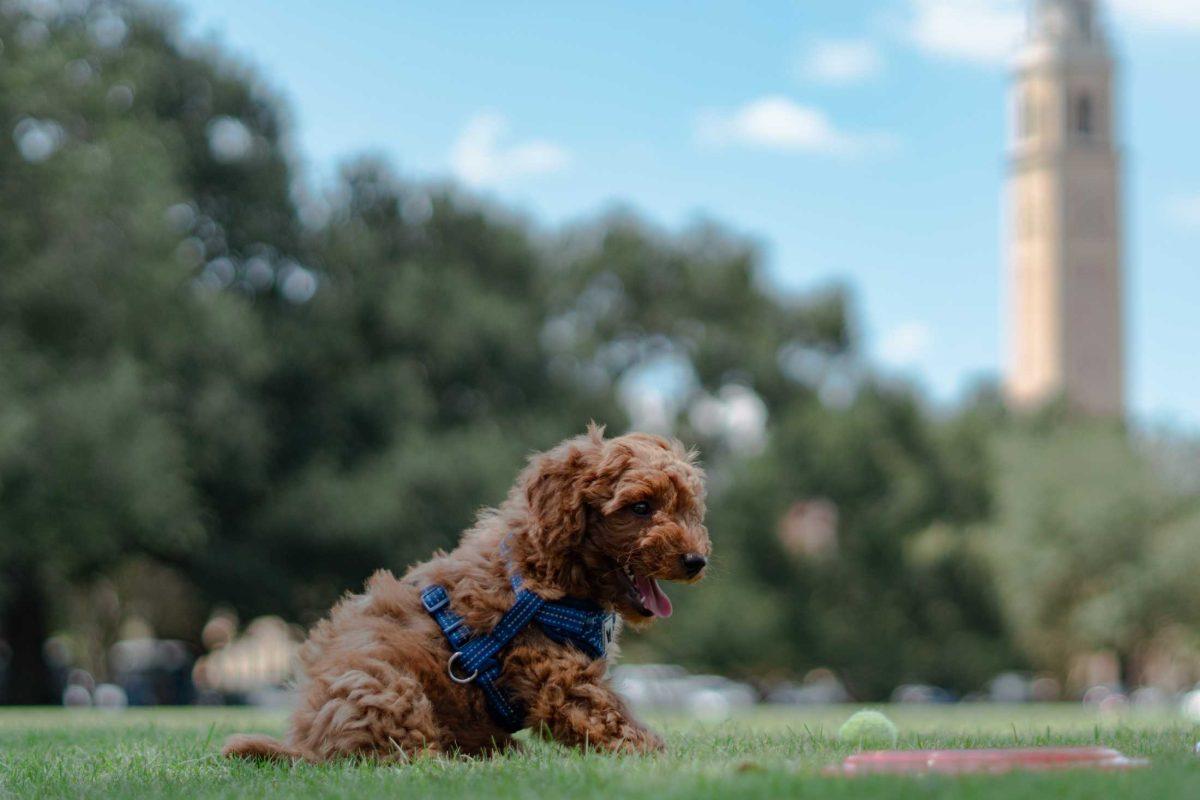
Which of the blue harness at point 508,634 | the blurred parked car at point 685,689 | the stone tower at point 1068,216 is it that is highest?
the stone tower at point 1068,216

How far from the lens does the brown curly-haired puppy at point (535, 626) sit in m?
6.37

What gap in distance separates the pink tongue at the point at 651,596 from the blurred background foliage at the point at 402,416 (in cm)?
33

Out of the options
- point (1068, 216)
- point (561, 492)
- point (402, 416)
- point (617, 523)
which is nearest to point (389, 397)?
point (402, 416)

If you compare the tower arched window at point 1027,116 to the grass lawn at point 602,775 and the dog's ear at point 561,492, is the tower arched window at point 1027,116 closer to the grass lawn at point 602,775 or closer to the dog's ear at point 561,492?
the grass lawn at point 602,775

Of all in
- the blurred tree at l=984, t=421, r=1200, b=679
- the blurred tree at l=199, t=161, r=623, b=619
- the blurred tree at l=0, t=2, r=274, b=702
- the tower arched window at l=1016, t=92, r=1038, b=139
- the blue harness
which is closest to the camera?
the blue harness

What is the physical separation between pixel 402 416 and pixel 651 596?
1133 inches

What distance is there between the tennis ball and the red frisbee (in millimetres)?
2068

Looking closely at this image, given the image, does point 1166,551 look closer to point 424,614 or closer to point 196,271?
point 196,271

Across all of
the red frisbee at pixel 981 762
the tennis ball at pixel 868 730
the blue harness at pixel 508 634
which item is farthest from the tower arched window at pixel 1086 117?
the red frisbee at pixel 981 762

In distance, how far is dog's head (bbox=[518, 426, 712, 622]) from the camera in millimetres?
6457

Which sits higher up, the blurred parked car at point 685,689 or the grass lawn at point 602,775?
the blurred parked car at point 685,689

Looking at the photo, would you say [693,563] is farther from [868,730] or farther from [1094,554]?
[1094,554]

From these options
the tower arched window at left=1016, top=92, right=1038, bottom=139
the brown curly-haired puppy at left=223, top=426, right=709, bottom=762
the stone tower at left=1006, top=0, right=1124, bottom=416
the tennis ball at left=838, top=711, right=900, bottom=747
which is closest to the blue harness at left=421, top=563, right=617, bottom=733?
the brown curly-haired puppy at left=223, top=426, right=709, bottom=762

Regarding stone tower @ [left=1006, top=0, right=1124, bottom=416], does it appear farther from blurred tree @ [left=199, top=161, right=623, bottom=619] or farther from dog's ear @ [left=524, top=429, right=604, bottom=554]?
dog's ear @ [left=524, top=429, right=604, bottom=554]
